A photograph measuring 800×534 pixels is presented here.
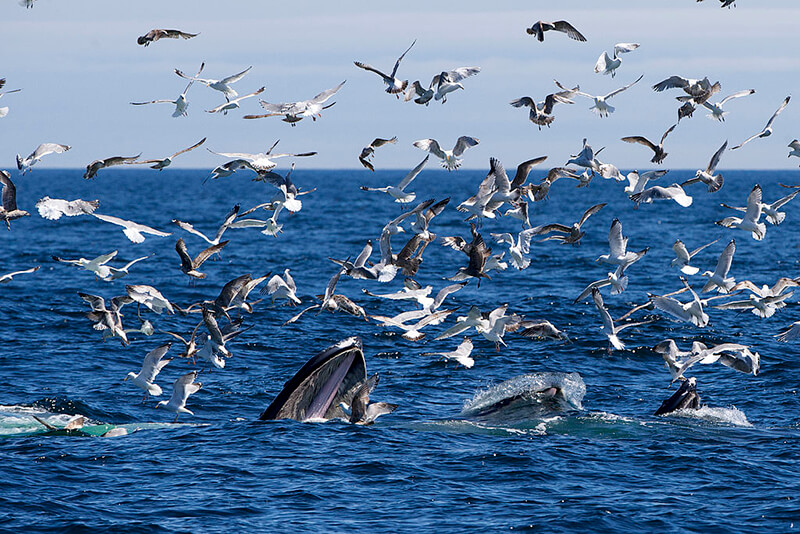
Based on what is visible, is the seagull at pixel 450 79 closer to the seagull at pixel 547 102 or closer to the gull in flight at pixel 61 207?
the seagull at pixel 547 102

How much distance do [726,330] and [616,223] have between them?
14669 mm

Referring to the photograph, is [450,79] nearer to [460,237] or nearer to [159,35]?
[460,237]

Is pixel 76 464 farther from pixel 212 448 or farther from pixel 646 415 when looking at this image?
pixel 646 415

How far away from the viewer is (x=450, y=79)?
20625mm

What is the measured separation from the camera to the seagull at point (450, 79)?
20578 millimetres

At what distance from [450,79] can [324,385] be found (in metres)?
6.89

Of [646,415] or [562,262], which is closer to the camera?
[646,415]

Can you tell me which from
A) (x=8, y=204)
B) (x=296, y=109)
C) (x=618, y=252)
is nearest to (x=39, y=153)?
(x=8, y=204)

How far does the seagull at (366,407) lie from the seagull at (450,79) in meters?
6.22

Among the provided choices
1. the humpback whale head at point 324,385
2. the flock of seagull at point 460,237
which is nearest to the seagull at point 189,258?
the flock of seagull at point 460,237

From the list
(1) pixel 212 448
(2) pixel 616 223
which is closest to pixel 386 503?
(1) pixel 212 448

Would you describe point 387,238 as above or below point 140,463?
above

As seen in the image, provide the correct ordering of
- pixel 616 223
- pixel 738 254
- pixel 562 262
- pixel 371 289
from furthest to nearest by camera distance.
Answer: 1. pixel 738 254
2. pixel 562 262
3. pixel 371 289
4. pixel 616 223

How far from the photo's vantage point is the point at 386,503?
49.5 ft
